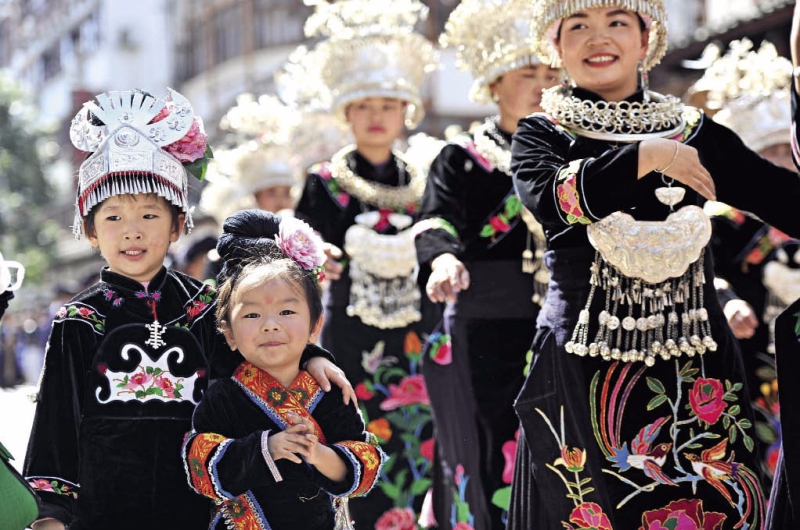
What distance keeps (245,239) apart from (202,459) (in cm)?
66

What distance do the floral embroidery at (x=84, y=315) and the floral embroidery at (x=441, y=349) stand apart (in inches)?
67.0

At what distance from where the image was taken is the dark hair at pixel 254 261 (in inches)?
130

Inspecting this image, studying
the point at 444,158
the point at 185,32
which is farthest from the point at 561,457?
the point at 185,32

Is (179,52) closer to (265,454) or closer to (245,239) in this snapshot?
(245,239)

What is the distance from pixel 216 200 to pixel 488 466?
404 centimetres

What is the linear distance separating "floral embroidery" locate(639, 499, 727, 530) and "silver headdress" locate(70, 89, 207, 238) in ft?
5.18

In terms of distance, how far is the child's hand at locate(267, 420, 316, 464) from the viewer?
307 centimetres

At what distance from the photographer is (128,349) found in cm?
333

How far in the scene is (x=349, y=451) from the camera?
3188 mm

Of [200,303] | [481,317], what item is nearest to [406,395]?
[481,317]

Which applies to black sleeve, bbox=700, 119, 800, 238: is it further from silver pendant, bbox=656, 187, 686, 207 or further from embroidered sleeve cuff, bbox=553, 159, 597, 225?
embroidered sleeve cuff, bbox=553, 159, 597, 225

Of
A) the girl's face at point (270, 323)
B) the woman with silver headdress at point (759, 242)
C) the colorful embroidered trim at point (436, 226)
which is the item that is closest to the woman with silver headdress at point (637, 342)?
the girl's face at point (270, 323)

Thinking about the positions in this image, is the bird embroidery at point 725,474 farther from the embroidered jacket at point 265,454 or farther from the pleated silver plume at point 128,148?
the pleated silver plume at point 128,148

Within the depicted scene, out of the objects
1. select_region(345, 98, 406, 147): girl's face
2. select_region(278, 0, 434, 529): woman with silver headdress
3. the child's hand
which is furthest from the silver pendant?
select_region(345, 98, 406, 147): girl's face
